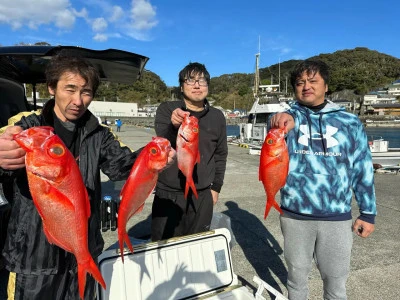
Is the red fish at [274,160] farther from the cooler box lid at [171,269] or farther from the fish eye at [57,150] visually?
the fish eye at [57,150]

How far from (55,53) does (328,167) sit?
309 centimetres

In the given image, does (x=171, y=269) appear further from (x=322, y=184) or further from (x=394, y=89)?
(x=394, y=89)

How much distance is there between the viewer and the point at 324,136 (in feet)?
7.76

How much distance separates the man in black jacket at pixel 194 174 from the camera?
2.77 metres

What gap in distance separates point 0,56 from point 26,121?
2.00 meters

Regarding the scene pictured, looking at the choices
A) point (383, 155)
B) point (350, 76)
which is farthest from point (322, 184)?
point (350, 76)

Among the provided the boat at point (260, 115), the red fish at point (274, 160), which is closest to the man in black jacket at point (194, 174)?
the red fish at point (274, 160)

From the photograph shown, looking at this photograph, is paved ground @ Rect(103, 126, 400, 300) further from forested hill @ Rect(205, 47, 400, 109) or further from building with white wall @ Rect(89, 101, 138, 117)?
forested hill @ Rect(205, 47, 400, 109)

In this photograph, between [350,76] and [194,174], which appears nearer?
[194,174]

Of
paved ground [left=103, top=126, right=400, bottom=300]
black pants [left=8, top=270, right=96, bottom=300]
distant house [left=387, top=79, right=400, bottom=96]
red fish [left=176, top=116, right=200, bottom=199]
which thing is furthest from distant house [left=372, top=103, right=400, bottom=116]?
black pants [left=8, top=270, right=96, bottom=300]

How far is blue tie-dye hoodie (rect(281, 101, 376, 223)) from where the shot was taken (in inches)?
91.5

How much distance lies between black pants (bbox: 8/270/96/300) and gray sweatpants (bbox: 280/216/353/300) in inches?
68.3

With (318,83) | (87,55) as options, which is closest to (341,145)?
(318,83)

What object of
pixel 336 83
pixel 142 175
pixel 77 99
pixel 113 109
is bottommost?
pixel 142 175
